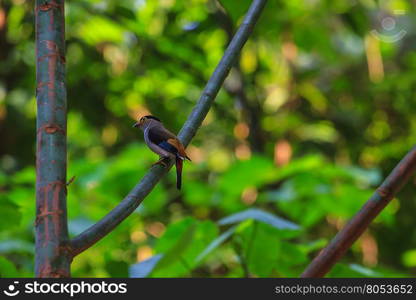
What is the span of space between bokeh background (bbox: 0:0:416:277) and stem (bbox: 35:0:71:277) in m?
2.14

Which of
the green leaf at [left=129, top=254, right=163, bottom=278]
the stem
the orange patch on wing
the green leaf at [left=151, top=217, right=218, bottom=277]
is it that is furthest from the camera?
the green leaf at [left=151, top=217, right=218, bottom=277]

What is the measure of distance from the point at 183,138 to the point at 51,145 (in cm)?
29

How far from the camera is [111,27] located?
5836 millimetres

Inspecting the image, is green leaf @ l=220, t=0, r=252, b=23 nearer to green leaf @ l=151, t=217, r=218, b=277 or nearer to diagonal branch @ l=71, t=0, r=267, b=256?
diagonal branch @ l=71, t=0, r=267, b=256

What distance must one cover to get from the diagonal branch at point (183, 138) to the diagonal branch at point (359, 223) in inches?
14.7

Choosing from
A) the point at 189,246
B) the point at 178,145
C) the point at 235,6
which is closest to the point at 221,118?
the point at 189,246

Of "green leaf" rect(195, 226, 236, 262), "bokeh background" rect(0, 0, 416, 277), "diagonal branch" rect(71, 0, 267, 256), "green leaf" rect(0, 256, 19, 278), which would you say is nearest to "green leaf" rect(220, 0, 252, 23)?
"diagonal branch" rect(71, 0, 267, 256)

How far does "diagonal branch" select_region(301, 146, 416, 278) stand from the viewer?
1.41 metres

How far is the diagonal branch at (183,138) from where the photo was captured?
1.26 meters

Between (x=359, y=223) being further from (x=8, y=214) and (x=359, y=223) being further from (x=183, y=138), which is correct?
(x=8, y=214)

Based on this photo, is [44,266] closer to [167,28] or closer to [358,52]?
[167,28]

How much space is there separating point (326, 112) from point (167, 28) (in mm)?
1500

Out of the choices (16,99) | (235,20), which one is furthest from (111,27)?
(235,20)

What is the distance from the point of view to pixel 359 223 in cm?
144
